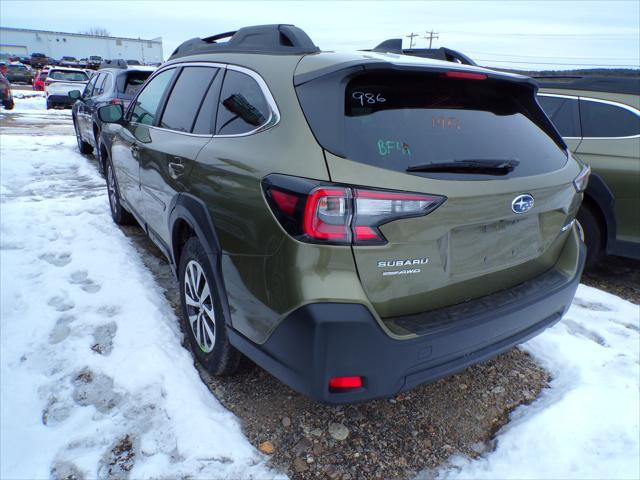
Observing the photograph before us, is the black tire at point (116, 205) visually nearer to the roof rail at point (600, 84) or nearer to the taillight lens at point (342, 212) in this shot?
the taillight lens at point (342, 212)

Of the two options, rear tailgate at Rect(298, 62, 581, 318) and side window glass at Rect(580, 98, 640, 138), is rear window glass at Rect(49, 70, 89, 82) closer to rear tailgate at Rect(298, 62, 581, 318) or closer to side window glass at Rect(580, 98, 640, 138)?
side window glass at Rect(580, 98, 640, 138)

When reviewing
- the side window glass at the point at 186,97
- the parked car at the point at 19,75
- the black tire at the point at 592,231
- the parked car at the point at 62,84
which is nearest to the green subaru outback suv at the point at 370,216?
the side window glass at the point at 186,97

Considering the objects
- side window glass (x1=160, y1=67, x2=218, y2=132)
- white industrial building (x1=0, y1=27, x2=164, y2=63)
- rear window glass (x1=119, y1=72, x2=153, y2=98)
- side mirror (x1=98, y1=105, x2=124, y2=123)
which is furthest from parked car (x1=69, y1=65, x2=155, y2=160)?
white industrial building (x1=0, y1=27, x2=164, y2=63)

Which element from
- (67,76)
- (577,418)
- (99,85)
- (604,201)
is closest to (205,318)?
(577,418)

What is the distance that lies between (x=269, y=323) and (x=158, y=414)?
94 centimetres

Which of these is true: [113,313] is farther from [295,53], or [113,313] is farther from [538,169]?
[538,169]

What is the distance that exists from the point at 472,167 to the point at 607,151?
2906 mm

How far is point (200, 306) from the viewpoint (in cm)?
265

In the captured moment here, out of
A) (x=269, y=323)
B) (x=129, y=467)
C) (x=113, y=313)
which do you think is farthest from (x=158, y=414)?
(x=113, y=313)

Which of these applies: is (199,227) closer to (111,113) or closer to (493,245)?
(493,245)

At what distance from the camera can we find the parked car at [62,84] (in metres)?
17.9

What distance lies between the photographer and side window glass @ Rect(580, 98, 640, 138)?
→ 13.5ft

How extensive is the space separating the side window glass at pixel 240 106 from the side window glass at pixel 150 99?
113cm

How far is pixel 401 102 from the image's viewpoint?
2.02 meters
